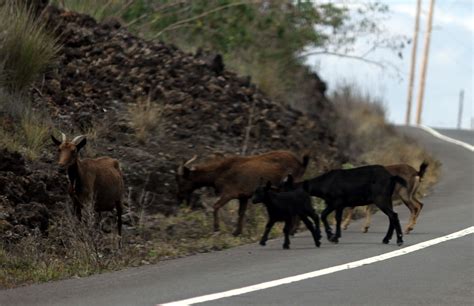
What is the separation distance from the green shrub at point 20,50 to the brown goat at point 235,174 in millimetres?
3758

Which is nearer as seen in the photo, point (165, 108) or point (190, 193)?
point (190, 193)

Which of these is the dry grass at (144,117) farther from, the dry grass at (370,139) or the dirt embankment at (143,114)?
the dry grass at (370,139)

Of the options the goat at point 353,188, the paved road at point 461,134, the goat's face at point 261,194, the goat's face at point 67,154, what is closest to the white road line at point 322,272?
the goat at point 353,188

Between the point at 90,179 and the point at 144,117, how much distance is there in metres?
5.60

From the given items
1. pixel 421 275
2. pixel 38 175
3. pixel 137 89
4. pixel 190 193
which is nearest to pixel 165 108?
pixel 137 89

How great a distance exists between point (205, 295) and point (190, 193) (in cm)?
714

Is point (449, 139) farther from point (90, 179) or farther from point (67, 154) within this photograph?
point (67, 154)

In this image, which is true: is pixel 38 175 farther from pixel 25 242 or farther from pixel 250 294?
pixel 250 294

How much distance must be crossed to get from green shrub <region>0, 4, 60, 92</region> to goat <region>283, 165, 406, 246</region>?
234 inches

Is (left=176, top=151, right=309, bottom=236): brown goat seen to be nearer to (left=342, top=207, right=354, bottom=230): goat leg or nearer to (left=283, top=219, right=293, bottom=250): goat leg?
(left=342, top=207, right=354, bottom=230): goat leg

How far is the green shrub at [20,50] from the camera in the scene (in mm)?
20156

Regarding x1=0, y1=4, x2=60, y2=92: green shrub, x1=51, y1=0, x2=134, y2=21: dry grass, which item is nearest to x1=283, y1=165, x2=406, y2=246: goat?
x1=0, y1=4, x2=60, y2=92: green shrub

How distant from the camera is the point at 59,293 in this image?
452 inches

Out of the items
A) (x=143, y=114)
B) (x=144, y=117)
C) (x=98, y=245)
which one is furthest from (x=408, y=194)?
(x=98, y=245)
